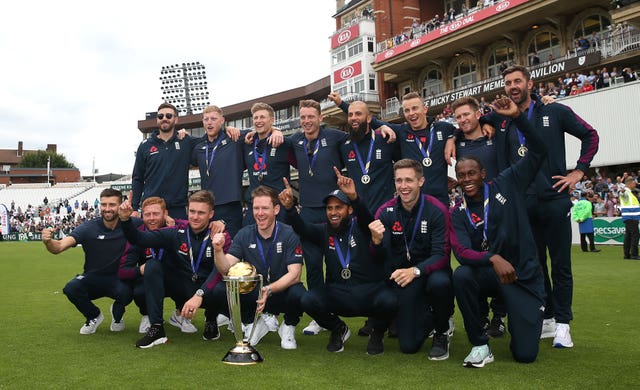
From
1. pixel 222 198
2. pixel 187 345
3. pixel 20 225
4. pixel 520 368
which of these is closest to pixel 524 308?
pixel 520 368

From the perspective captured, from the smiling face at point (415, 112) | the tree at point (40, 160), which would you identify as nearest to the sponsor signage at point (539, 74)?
the smiling face at point (415, 112)

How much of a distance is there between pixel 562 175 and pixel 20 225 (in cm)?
5309

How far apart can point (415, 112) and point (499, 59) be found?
99.0 ft

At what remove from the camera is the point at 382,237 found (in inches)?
186

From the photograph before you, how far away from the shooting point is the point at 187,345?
5.40 meters

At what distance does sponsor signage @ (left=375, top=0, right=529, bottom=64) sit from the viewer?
2879 centimetres

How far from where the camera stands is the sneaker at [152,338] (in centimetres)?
530

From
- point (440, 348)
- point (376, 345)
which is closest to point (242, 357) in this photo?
point (376, 345)

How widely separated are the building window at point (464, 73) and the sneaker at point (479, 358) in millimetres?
32965

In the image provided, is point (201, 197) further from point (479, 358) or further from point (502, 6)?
point (502, 6)

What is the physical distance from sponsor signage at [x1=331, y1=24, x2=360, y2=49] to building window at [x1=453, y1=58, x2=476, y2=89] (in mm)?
9490

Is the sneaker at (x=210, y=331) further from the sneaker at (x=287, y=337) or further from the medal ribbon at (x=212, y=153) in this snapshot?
the medal ribbon at (x=212, y=153)

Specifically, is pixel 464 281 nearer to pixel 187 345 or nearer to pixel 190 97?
pixel 187 345

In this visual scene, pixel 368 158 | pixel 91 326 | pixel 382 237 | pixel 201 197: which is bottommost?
pixel 91 326
